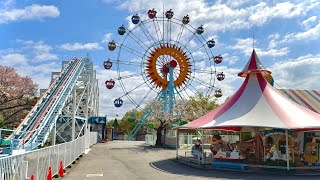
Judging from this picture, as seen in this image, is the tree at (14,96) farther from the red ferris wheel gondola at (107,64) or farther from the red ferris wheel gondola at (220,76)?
the red ferris wheel gondola at (220,76)

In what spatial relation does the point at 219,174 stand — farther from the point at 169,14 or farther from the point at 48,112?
the point at 169,14

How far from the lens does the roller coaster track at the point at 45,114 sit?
16.7 metres

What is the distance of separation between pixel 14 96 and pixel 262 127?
28768 mm

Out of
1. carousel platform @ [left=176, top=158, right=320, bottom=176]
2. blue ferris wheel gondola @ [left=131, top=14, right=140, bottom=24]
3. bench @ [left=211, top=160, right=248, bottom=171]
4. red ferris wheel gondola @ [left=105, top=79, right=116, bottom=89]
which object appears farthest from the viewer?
blue ferris wheel gondola @ [left=131, top=14, right=140, bottom=24]

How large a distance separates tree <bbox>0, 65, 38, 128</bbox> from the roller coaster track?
9025 millimetres

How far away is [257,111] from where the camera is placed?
1895 cm

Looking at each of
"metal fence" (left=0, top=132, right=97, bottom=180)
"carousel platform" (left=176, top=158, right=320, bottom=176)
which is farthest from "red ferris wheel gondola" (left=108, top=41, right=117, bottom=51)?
"metal fence" (left=0, top=132, right=97, bottom=180)

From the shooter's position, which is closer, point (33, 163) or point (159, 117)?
point (33, 163)

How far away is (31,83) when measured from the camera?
4016 centimetres

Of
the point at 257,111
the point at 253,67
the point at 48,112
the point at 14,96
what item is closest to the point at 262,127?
the point at 257,111

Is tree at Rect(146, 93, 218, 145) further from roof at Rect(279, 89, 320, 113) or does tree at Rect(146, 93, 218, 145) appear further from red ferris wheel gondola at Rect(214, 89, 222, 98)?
roof at Rect(279, 89, 320, 113)

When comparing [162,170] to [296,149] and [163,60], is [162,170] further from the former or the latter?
[163,60]

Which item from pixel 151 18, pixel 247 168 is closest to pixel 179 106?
pixel 151 18

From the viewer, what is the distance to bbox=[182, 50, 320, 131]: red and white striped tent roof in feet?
57.8
